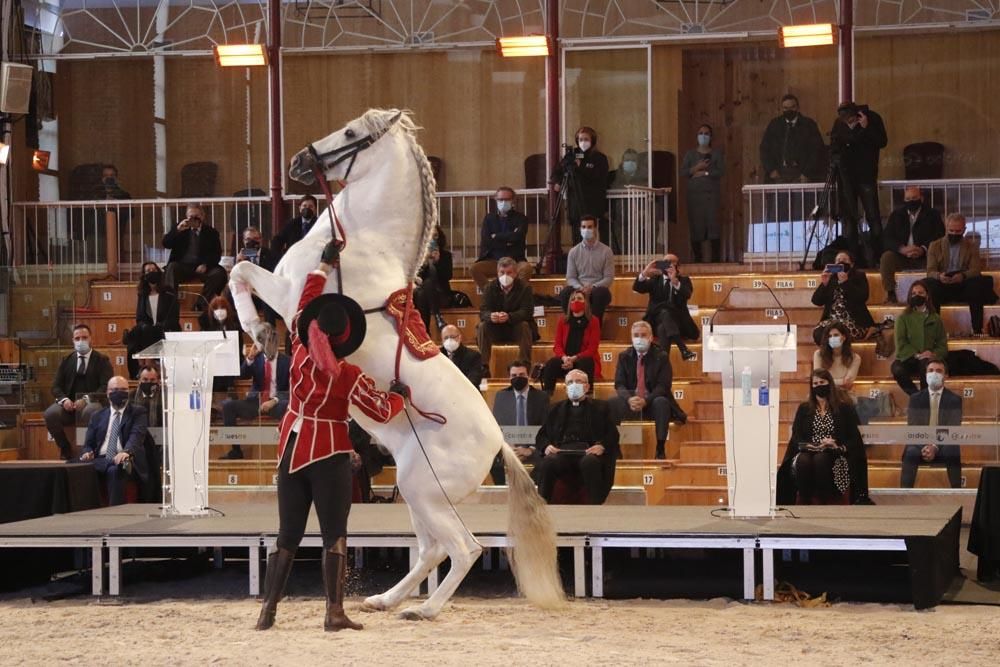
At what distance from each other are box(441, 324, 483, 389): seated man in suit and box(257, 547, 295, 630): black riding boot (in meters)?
5.17

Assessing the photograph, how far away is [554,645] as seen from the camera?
6.88 metres

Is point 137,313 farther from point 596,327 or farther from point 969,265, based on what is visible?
point 969,265

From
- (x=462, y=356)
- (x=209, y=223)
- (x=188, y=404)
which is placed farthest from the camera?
(x=209, y=223)

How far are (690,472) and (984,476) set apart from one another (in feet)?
9.89

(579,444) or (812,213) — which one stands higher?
(812,213)

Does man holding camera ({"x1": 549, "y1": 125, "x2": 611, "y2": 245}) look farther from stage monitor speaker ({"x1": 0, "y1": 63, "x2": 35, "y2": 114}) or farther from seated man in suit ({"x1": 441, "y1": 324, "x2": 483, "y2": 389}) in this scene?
stage monitor speaker ({"x1": 0, "y1": 63, "x2": 35, "y2": 114})

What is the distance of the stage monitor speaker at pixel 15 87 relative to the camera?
53.1ft

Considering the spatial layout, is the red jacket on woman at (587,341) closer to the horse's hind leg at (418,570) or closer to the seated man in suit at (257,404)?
the seated man in suit at (257,404)

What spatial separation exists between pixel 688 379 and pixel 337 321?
707cm

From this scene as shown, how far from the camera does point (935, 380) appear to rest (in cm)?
1091

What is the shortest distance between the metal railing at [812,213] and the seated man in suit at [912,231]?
0.67 m

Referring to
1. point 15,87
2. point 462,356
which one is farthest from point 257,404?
point 15,87

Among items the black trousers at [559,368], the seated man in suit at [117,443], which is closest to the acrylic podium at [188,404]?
the seated man in suit at [117,443]

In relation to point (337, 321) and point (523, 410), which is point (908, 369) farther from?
point (337, 321)
